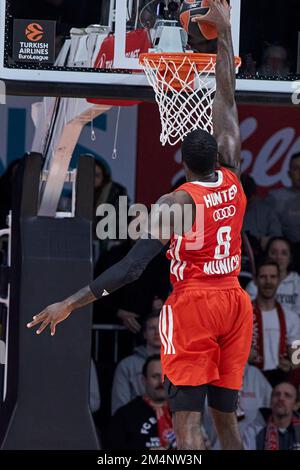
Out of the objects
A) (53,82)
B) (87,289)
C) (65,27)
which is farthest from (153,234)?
(65,27)

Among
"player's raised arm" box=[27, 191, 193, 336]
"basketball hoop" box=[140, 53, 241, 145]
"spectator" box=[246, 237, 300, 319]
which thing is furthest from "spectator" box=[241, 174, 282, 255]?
"player's raised arm" box=[27, 191, 193, 336]

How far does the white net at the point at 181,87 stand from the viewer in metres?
6.74

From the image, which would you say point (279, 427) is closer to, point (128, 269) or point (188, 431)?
point (188, 431)

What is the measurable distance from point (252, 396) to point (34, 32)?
151 inches

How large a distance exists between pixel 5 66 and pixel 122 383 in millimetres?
3349

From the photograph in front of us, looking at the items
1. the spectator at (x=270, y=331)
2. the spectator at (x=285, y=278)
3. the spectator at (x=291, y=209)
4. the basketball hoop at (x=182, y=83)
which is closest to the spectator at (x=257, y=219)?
the spectator at (x=291, y=209)

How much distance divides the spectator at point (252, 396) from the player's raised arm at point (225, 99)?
Result: 368cm

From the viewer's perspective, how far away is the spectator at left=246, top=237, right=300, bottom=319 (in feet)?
33.5

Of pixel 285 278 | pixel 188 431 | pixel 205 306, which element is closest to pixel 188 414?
pixel 188 431
